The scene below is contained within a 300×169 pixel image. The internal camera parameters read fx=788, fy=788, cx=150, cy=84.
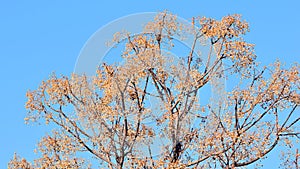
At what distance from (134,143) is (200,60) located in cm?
147

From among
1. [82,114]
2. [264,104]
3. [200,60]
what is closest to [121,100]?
[82,114]

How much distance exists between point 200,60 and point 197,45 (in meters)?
0.21

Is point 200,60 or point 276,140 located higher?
point 200,60

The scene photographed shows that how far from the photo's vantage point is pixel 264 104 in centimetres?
1023

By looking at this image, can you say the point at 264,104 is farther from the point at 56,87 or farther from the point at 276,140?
the point at 56,87

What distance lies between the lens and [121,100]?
10.1 meters

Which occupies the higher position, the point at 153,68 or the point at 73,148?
the point at 153,68

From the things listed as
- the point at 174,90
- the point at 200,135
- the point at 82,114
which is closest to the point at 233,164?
the point at 200,135

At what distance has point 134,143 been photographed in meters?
9.90

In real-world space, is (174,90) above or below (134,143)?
above

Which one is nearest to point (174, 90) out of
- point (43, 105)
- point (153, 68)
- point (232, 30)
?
point (153, 68)

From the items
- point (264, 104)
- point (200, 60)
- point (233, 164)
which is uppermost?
point (200, 60)

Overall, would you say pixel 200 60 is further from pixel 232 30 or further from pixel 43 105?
pixel 43 105

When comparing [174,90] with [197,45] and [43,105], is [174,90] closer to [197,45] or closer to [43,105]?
[197,45]
